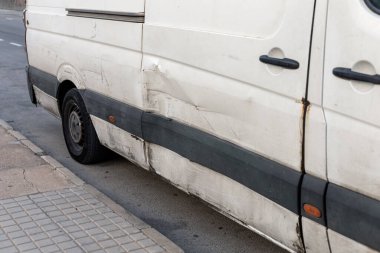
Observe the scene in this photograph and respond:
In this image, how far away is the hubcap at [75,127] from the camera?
525 centimetres

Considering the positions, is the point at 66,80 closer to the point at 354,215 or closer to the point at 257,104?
the point at 257,104

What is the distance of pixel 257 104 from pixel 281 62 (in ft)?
0.97

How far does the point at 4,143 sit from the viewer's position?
19.4 feet

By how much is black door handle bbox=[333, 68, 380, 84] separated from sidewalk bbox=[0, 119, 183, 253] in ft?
5.54

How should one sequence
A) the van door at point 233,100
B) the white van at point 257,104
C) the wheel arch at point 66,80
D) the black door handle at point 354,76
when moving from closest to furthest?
the black door handle at point 354,76, the white van at point 257,104, the van door at point 233,100, the wheel arch at point 66,80

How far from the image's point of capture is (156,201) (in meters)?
4.65

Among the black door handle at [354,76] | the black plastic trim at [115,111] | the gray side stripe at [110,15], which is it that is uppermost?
the gray side stripe at [110,15]

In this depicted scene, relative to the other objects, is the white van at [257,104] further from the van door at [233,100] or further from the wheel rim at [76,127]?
the wheel rim at [76,127]

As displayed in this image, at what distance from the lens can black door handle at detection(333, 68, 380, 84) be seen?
2.25 meters

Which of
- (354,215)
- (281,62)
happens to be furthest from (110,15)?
(354,215)

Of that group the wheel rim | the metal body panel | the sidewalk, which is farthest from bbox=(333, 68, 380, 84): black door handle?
the wheel rim

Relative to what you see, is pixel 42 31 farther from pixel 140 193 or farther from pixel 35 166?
pixel 140 193

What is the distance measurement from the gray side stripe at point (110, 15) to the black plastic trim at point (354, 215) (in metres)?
2.06

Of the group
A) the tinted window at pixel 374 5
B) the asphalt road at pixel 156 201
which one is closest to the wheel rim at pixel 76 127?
the asphalt road at pixel 156 201
